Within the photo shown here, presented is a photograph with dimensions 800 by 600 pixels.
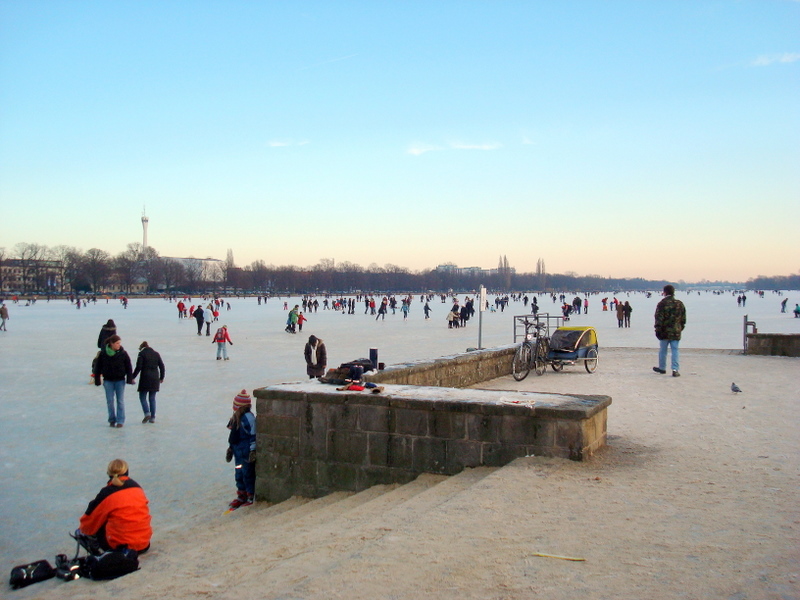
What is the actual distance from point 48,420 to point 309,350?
4454mm

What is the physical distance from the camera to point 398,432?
6129mm

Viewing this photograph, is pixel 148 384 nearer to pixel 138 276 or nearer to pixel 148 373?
pixel 148 373

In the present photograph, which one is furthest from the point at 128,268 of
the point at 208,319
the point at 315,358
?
the point at 315,358

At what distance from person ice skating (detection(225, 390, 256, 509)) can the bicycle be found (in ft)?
20.5

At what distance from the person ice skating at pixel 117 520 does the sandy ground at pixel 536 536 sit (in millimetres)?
218

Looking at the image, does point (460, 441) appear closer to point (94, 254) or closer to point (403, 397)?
point (403, 397)

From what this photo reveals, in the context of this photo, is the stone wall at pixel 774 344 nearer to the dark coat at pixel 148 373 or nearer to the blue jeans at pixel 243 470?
the dark coat at pixel 148 373

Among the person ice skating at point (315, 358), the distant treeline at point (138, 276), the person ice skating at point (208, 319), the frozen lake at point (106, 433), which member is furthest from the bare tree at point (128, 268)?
the person ice skating at point (315, 358)

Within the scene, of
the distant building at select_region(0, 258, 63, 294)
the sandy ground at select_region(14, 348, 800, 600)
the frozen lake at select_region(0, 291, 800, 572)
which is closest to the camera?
the sandy ground at select_region(14, 348, 800, 600)

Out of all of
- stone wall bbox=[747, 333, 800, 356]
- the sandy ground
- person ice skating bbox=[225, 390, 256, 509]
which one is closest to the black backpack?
the sandy ground

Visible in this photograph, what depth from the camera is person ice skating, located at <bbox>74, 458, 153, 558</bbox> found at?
4828 mm

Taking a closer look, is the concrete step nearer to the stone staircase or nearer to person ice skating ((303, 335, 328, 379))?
the stone staircase

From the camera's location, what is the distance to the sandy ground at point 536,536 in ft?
10.5

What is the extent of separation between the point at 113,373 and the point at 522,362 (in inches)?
271
